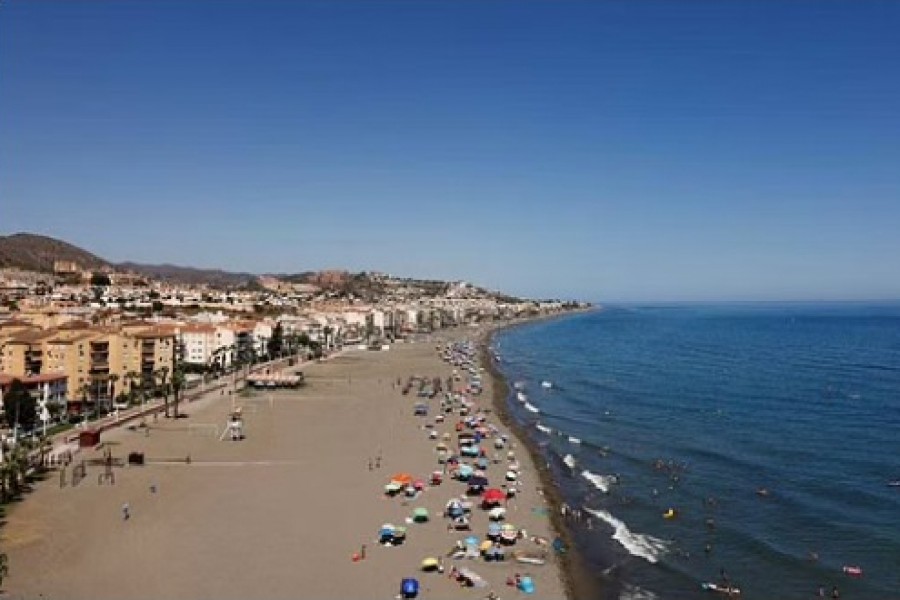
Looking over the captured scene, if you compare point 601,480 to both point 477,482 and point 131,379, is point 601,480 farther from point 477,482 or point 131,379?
point 131,379

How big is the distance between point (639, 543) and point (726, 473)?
1224 cm

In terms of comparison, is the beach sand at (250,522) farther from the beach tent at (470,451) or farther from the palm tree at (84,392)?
the palm tree at (84,392)

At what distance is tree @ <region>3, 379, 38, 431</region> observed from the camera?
45625 millimetres

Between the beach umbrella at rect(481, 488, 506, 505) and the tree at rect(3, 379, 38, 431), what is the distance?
89.9 feet

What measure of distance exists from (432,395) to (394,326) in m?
95.8

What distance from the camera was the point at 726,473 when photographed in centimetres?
3972

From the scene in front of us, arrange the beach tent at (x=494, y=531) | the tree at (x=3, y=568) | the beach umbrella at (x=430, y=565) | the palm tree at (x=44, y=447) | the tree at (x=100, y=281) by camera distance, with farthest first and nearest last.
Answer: the tree at (x=100, y=281) → the palm tree at (x=44, y=447) → the beach tent at (x=494, y=531) → the beach umbrella at (x=430, y=565) → the tree at (x=3, y=568)

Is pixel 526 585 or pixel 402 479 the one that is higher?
pixel 402 479

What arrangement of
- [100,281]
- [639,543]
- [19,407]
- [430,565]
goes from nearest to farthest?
[430,565] < [639,543] < [19,407] < [100,281]

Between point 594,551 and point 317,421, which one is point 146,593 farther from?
point 317,421

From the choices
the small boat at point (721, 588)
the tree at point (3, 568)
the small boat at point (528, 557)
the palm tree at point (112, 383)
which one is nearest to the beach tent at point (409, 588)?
the small boat at point (528, 557)

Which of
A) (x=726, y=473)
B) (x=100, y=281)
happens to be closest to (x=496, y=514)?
(x=726, y=473)

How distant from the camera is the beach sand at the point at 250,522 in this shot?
24.2 m

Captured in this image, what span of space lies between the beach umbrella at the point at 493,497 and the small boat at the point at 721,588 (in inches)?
384
